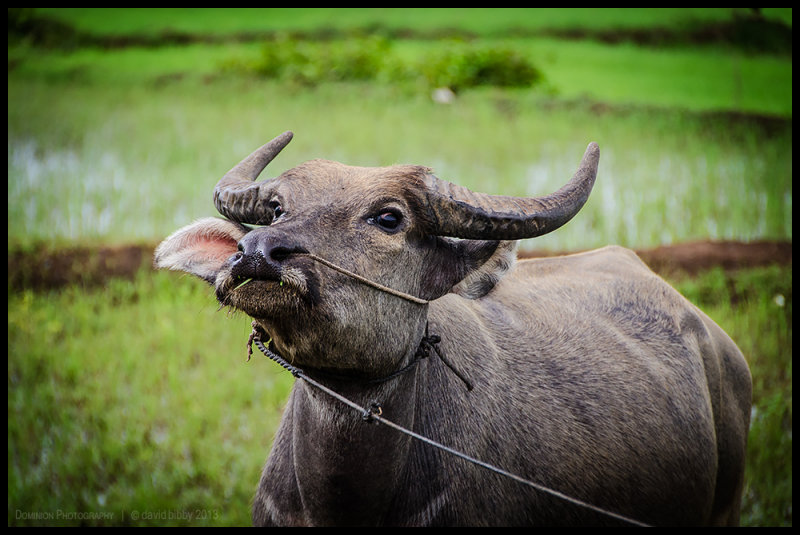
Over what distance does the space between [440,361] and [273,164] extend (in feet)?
18.7

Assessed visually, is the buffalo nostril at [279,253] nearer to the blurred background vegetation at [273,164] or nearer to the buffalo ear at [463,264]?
the buffalo ear at [463,264]

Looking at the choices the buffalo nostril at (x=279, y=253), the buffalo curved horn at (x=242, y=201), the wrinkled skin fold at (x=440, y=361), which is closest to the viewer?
the buffalo nostril at (x=279, y=253)

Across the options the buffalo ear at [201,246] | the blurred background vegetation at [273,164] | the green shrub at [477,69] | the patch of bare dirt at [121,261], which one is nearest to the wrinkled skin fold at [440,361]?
the buffalo ear at [201,246]

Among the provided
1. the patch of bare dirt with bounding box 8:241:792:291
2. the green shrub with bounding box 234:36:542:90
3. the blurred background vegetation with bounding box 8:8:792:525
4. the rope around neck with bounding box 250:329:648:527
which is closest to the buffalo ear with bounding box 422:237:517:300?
the rope around neck with bounding box 250:329:648:527

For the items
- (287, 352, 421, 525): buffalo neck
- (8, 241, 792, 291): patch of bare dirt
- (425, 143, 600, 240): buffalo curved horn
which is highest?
(425, 143, 600, 240): buffalo curved horn

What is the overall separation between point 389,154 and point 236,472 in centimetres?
448

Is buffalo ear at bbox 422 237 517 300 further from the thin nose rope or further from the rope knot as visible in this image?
the rope knot

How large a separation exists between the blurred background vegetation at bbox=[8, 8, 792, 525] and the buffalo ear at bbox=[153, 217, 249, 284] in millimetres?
365

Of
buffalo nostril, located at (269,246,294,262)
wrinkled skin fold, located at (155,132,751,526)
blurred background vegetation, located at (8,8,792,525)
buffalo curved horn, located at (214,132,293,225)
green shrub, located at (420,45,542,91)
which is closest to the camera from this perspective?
buffalo nostril, located at (269,246,294,262)

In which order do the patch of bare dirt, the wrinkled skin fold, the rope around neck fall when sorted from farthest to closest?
the patch of bare dirt < the rope around neck < the wrinkled skin fold

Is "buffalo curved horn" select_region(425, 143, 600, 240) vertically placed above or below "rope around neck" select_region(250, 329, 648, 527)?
above

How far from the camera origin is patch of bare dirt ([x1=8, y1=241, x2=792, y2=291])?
6.28 metres

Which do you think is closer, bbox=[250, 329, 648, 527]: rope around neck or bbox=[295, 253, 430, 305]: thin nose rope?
bbox=[295, 253, 430, 305]: thin nose rope

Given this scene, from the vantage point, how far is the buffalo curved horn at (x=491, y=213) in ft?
7.52
